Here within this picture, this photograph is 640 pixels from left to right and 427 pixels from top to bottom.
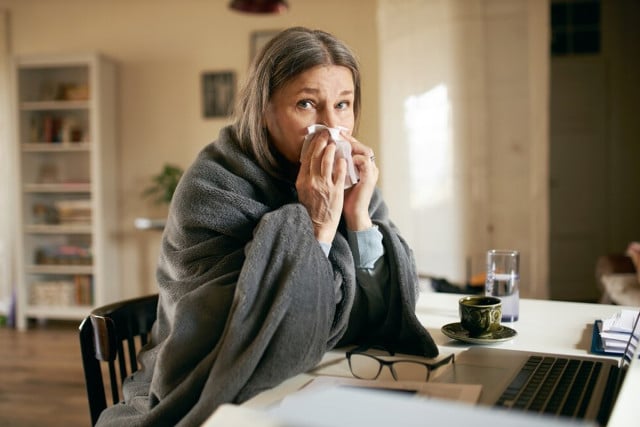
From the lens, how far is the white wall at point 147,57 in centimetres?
491

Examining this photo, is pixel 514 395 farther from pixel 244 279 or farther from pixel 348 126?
pixel 348 126

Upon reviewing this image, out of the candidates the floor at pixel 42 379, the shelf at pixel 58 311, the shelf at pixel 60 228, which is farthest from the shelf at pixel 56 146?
the floor at pixel 42 379

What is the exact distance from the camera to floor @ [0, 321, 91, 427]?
279 cm

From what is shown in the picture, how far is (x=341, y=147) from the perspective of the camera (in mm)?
1202

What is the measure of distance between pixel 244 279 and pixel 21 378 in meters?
2.99

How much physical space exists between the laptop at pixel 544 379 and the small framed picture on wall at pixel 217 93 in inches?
162

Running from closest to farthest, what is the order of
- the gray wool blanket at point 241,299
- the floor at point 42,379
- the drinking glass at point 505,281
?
the gray wool blanket at point 241,299
the drinking glass at point 505,281
the floor at point 42,379

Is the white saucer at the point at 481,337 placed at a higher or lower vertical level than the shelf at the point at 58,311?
higher

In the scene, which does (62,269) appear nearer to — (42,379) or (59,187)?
(59,187)

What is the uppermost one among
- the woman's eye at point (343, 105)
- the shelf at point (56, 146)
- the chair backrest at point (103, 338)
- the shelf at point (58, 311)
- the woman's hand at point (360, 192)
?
the shelf at point (56, 146)

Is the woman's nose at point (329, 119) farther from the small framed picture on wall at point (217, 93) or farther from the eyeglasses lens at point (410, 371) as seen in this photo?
the small framed picture on wall at point (217, 93)

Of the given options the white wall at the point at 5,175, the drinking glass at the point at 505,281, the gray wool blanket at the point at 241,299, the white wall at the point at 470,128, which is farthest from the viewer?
the white wall at the point at 5,175

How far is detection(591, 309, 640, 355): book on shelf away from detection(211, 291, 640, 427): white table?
23 millimetres

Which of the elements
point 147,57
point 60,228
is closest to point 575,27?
point 147,57
